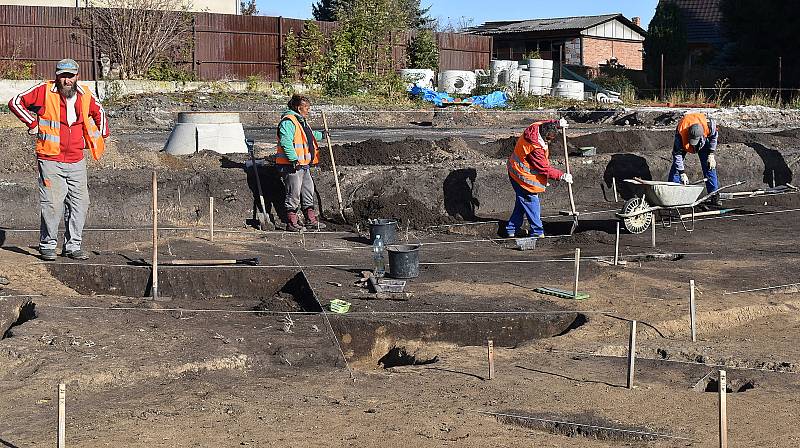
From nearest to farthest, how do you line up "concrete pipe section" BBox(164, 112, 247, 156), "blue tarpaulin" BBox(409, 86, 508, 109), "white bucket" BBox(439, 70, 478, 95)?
"concrete pipe section" BBox(164, 112, 247, 156) → "blue tarpaulin" BBox(409, 86, 508, 109) → "white bucket" BBox(439, 70, 478, 95)

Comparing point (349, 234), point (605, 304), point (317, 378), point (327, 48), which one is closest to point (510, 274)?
point (605, 304)

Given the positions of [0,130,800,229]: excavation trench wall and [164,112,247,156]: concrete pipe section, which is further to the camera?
[164,112,247,156]: concrete pipe section

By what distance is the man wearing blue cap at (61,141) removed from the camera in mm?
9430

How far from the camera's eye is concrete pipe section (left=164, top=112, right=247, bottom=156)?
50.0ft

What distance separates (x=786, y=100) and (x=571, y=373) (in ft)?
96.8

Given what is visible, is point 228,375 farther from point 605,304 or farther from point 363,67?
A: point 363,67

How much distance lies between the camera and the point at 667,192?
1266 cm

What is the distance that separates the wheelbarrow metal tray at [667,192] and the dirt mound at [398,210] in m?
2.71

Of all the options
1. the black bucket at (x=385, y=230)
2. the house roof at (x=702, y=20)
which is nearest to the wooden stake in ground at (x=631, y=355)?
the black bucket at (x=385, y=230)

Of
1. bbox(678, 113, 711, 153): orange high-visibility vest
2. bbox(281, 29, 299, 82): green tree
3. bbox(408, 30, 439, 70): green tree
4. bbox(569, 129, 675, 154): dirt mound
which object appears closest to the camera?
bbox(678, 113, 711, 153): orange high-visibility vest

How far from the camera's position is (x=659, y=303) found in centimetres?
888

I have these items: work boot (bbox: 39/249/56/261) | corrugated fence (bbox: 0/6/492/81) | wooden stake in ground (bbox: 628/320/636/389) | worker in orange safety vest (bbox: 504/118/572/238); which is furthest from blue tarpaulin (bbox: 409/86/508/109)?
wooden stake in ground (bbox: 628/320/636/389)

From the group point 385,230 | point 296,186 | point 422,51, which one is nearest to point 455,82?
point 422,51

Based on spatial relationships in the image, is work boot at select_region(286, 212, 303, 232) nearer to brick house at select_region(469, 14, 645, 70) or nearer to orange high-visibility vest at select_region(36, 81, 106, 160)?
orange high-visibility vest at select_region(36, 81, 106, 160)
